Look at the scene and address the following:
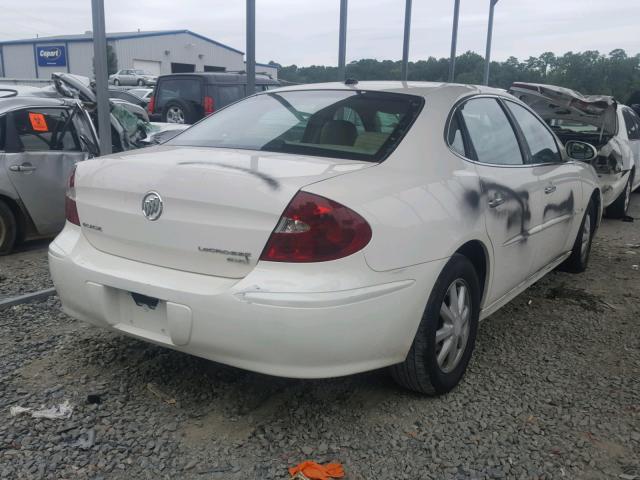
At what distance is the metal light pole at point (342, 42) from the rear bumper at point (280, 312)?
6076 mm

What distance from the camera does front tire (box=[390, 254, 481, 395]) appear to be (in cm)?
280

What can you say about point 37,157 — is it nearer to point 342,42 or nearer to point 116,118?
point 116,118

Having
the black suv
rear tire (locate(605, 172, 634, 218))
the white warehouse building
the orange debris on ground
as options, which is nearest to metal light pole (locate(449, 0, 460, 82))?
the black suv

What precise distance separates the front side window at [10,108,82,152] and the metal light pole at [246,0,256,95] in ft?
5.88

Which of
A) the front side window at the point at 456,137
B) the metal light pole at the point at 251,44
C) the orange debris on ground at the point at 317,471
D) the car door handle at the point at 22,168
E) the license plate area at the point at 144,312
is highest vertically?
the metal light pole at the point at 251,44

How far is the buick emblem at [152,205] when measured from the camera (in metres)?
2.60

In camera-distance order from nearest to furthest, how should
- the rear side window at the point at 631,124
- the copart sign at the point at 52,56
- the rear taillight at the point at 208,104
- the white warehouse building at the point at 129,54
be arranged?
the rear side window at the point at 631,124
the rear taillight at the point at 208,104
the white warehouse building at the point at 129,54
the copart sign at the point at 52,56

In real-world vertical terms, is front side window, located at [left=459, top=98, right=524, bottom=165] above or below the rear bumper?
above

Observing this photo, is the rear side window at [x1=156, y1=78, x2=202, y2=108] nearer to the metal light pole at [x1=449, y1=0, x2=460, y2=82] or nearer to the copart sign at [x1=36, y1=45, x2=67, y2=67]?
the metal light pole at [x1=449, y1=0, x2=460, y2=82]

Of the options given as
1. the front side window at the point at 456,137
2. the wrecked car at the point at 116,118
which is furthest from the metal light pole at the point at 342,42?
the front side window at the point at 456,137

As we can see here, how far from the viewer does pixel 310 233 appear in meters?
2.36

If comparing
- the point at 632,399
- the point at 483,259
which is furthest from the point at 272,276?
the point at 632,399

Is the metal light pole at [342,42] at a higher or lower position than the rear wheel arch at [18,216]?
higher

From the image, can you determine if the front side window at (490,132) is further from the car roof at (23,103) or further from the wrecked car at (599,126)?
the car roof at (23,103)
